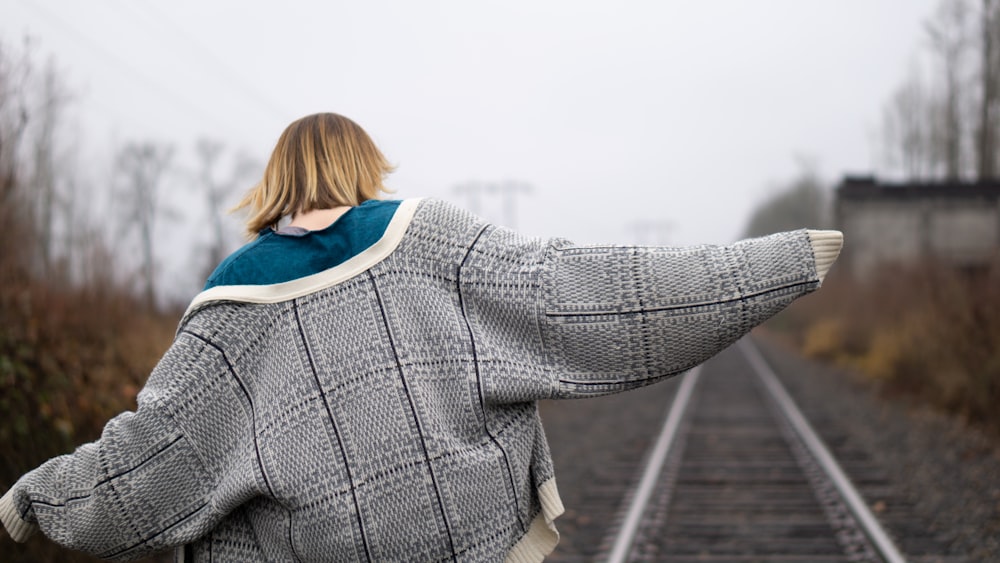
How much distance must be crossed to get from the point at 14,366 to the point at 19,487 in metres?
2.64

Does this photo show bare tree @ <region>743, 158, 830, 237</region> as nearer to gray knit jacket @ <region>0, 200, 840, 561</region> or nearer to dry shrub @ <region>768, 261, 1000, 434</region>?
dry shrub @ <region>768, 261, 1000, 434</region>

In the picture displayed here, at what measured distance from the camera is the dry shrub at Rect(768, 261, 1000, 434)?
9445mm

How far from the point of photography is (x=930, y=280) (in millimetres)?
12633

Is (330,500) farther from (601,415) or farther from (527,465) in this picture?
(601,415)

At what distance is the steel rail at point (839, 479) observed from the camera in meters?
5.06

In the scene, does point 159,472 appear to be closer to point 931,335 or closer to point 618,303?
point 618,303

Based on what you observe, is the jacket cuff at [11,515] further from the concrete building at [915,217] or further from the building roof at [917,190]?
the building roof at [917,190]

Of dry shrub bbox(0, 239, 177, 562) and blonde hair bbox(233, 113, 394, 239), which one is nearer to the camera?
blonde hair bbox(233, 113, 394, 239)

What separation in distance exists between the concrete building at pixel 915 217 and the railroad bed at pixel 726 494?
2178 centimetres

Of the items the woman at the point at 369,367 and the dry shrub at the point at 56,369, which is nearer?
the woman at the point at 369,367

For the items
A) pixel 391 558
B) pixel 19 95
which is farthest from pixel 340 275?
pixel 19 95

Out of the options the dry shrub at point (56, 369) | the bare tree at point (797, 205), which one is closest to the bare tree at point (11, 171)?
the dry shrub at point (56, 369)

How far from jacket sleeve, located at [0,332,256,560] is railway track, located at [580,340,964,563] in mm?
3499

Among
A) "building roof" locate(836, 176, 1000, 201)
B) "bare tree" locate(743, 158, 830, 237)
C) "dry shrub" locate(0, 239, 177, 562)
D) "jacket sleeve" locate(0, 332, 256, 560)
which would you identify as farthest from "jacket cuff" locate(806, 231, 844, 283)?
"bare tree" locate(743, 158, 830, 237)
